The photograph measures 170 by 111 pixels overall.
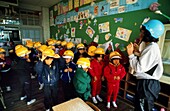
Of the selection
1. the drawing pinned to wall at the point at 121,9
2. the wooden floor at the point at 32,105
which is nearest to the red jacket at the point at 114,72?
the wooden floor at the point at 32,105

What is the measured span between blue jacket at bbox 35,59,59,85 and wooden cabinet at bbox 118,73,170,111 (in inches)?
57.1

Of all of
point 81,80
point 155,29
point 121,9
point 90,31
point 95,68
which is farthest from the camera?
point 90,31

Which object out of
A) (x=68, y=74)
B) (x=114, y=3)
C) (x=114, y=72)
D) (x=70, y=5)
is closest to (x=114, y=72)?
(x=114, y=72)

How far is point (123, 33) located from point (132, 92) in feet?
4.35

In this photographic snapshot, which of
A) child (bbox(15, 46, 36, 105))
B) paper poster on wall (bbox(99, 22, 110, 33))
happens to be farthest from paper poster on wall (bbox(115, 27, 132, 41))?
child (bbox(15, 46, 36, 105))

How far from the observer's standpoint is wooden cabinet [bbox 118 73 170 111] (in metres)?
1.79

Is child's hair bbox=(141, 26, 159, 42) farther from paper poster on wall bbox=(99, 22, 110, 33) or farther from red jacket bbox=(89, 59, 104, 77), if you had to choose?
paper poster on wall bbox=(99, 22, 110, 33)

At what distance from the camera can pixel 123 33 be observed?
2508 millimetres

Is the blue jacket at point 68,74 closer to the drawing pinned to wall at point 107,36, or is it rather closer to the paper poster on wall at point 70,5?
the drawing pinned to wall at point 107,36

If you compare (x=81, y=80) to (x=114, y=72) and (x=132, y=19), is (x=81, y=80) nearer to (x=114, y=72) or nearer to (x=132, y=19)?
(x=114, y=72)

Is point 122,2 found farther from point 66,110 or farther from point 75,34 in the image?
point 66,110

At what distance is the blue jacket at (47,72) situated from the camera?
1.71 metres

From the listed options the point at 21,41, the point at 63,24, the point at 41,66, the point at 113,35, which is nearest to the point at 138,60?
the point at 41,66

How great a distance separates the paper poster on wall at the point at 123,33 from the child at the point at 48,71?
163cm
